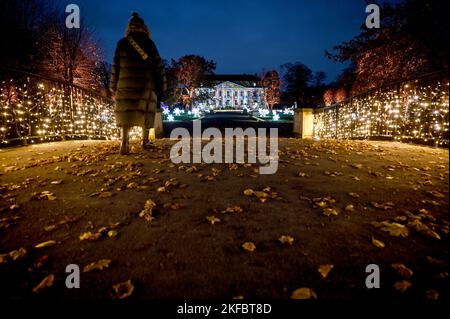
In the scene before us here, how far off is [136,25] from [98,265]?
4.96 m

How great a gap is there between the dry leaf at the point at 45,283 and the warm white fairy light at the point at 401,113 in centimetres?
729

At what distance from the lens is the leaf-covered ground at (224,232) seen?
1859mm

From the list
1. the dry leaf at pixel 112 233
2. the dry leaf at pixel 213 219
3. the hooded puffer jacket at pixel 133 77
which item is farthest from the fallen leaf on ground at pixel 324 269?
the hooded puffer jacket at pixel 133 77

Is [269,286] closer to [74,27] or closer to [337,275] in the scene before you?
[337,275]

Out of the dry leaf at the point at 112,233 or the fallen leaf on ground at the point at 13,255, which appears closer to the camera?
the fallen leaf on ground at the point at 13,255

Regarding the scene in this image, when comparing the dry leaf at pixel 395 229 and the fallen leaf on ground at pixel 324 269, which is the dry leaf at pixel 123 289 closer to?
the fallen leaf on ground at pixel 324 269

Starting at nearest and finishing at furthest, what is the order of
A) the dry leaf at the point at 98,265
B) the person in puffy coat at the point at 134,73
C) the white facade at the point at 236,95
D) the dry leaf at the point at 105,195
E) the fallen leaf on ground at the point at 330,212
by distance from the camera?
the dry leaf at the point at 98,265 → the fallen leaf on ground at the point at 330,212 → the dry leaf at the point at 105,195 → the person in puffy coat at the point at 134,73 → the white facade at the point at 236,95

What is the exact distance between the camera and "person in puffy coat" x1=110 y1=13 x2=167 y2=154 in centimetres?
555

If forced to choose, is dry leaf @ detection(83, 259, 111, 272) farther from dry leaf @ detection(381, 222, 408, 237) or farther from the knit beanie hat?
the knit beanie hat

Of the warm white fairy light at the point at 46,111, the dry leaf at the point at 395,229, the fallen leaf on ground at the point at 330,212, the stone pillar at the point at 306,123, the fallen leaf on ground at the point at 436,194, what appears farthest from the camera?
the stone pillar at the point at 306,123

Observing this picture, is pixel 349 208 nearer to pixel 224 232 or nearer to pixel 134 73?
pixel 224 232

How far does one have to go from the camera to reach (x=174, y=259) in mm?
2148

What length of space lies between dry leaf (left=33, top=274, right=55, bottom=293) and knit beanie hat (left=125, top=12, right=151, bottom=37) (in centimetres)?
495
